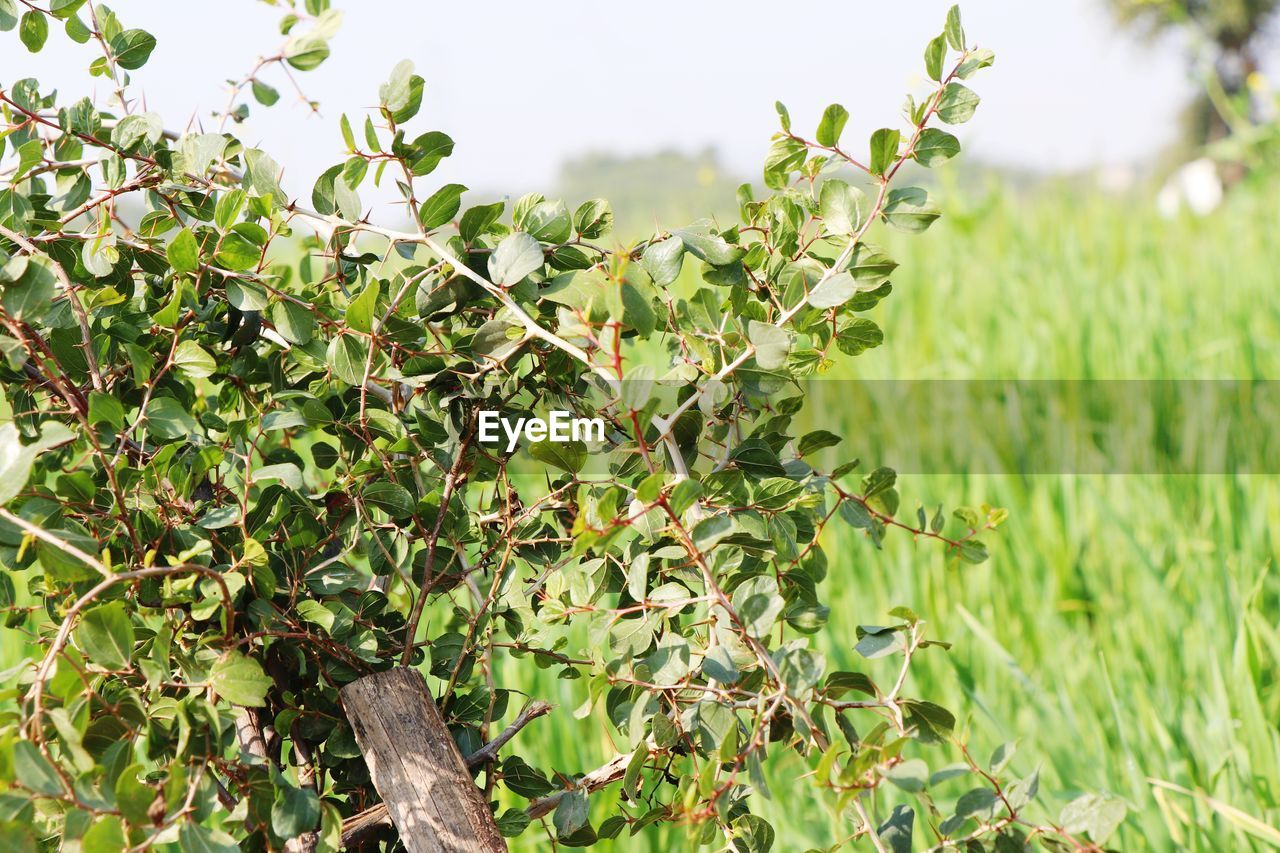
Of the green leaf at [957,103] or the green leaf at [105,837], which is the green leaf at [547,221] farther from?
the green leaf at [105,837]

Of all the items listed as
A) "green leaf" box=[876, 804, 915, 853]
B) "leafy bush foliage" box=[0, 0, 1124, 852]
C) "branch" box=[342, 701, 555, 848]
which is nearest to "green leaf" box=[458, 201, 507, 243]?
"leafy bush foliage" box=[0, 0, 1124, 852]

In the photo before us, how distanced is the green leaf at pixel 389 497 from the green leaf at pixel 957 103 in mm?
427

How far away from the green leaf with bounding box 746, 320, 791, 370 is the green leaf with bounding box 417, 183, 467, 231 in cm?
21

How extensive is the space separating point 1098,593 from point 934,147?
1.29 metres

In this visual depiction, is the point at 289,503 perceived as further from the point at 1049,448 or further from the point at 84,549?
the point at 1049,448

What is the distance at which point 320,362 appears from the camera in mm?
707

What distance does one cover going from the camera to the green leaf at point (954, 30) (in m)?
0.63

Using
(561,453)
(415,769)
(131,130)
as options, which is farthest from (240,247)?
(415,769)

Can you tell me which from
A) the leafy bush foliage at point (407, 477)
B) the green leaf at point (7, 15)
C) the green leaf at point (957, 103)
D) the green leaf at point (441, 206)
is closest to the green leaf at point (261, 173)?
the leafy bush foliage at point (407, 477)

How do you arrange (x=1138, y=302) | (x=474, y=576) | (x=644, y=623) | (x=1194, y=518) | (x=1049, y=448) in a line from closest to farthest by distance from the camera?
(x=644, y=623)
(x=474, y=576)
(x=1194, y=518)
(x=1049, y=448)
(x=1138, y=302)

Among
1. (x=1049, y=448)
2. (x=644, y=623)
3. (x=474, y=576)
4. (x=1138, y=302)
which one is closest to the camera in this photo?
(x=644, y=623)

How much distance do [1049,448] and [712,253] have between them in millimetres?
1734

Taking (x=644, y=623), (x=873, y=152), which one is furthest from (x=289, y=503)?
(x=873, y=152)

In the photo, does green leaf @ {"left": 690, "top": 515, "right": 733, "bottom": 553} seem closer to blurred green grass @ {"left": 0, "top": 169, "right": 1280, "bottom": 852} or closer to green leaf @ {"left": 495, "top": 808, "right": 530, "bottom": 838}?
blurred green grass @ {"left": 0, "top": 169, "right": 1280, "bottom": 852}
